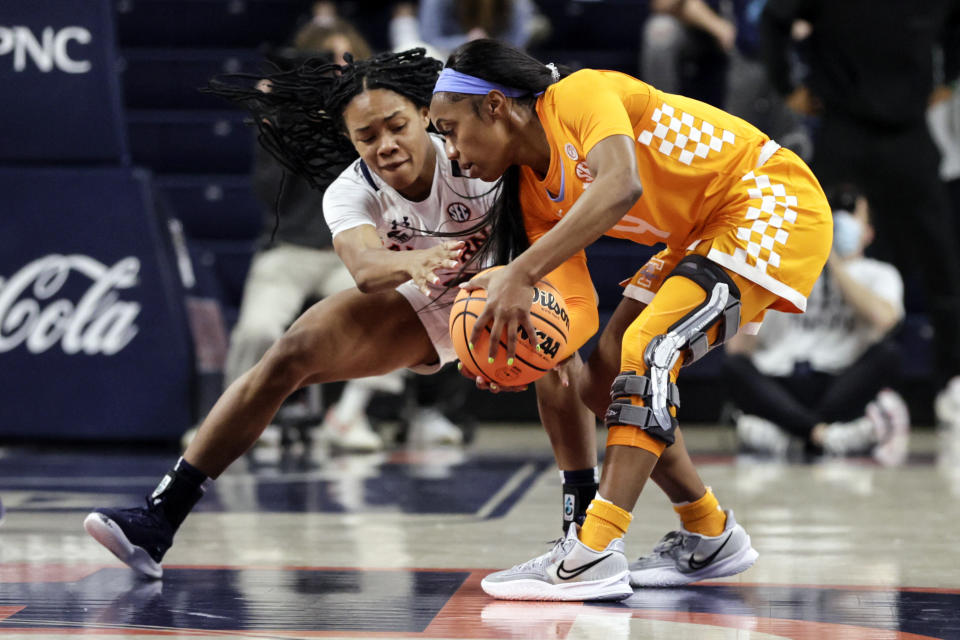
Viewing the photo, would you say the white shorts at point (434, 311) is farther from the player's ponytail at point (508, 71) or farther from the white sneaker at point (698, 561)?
the white sneaker at point (698, 561)

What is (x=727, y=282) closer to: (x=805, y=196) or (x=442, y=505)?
(x=805, y=196)

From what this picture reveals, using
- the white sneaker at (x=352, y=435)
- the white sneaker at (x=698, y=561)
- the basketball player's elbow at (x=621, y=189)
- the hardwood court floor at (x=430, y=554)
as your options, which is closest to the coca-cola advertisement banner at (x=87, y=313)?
the hardwood court floor at (x=430, y=554)

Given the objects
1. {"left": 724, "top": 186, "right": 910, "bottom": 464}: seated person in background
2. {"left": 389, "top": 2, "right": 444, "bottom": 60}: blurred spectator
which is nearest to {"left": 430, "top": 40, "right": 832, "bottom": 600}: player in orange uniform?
{"left": 724, "top": 186, "right": 910, "bottom": 464}: seated person in background

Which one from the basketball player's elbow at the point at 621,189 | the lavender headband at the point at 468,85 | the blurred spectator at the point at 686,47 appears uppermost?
the blurred spectator at the point at 686,47

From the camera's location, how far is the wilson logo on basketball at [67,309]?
297 inches

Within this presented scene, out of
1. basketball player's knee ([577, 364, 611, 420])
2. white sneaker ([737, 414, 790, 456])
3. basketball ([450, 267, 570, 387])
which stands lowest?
white sneaker ([737, 414, 790, 456])

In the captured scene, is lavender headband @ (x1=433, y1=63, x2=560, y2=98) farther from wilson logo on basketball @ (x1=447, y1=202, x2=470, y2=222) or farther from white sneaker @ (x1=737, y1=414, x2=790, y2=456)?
white sneaker @ (x1=737, y1=414, x2=790, y2=456)

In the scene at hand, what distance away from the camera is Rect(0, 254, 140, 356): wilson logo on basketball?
753cm

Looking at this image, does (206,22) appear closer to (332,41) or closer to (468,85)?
(332,41)

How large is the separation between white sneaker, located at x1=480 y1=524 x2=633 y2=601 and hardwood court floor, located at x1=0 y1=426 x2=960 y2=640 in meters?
0.04

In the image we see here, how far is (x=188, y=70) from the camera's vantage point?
11.4 m

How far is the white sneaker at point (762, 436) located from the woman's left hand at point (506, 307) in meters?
4.74

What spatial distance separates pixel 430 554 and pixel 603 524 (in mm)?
944

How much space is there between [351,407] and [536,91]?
14.7 feet
